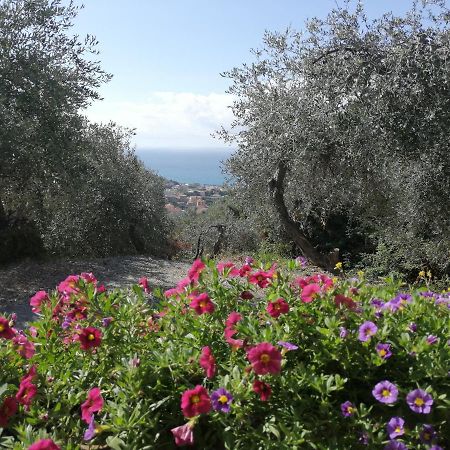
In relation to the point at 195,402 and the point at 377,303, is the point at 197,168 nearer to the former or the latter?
the point at 377,303

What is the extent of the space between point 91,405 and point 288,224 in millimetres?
9213

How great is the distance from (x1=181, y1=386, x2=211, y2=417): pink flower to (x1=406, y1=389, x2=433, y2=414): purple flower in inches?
31.6

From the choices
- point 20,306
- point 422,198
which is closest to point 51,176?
point 20,306

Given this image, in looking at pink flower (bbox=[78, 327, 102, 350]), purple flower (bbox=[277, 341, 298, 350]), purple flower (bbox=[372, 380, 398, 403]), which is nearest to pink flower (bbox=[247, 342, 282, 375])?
purple flower (bbox=[277, 341, 298, 350])

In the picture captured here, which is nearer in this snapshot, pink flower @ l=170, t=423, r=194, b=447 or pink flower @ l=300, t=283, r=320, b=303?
pink flower @ l=170, t=423, r=194, b=447

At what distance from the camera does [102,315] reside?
8.67 ft

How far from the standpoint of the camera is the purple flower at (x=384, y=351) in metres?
2.12

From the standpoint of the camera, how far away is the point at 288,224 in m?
11.1

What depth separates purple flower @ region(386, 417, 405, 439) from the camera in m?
1.96

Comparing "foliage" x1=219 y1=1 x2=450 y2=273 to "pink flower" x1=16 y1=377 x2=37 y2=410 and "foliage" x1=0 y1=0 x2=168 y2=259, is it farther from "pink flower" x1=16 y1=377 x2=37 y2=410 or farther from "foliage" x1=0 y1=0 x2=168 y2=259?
"pink flower" x1=16 y1=377 x2=37 y2=410

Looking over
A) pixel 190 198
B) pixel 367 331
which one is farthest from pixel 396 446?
pixel 190 198

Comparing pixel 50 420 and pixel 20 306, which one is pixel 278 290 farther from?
pixel 20 306

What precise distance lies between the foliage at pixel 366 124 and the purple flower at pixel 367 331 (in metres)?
5.16

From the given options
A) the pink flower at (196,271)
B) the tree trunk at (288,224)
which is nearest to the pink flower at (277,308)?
the pink flower at (196,271)
